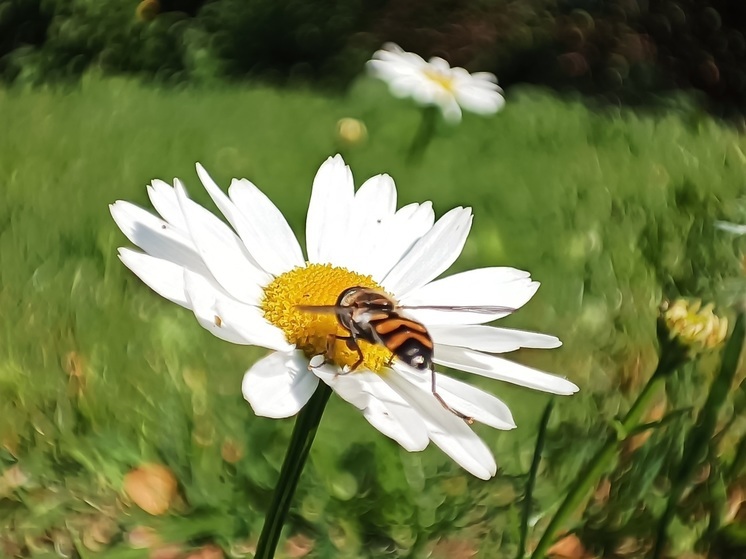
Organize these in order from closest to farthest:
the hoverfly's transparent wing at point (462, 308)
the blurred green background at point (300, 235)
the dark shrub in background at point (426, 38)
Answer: the hoverfly's transparent wing at point (462, 308) → the blurred green background at point (300, 235) → the dark shrub in background at point (426, 38)

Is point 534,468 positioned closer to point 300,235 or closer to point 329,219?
point 329,219

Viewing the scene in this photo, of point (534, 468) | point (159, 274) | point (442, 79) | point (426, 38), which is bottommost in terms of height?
point (426, 38)

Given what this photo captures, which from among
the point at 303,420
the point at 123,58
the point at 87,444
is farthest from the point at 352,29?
the point at 303,420

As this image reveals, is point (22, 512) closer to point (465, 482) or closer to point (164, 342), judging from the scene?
point (164, 342)

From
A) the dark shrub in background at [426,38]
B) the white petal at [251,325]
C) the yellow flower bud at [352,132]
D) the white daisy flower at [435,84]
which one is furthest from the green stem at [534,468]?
the dark shrub in background at [426,38]

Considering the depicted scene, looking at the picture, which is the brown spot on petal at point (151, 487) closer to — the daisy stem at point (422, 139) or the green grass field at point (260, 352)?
the green grass field at point (260, 352)

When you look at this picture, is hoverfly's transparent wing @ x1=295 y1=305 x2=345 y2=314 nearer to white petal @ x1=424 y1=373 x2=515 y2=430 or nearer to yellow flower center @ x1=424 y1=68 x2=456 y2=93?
white petal @ x1=424 y1=373 x2=515 y2=430

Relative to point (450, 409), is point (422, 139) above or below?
below

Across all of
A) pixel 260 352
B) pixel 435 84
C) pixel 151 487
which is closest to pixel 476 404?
pixel 151 487
